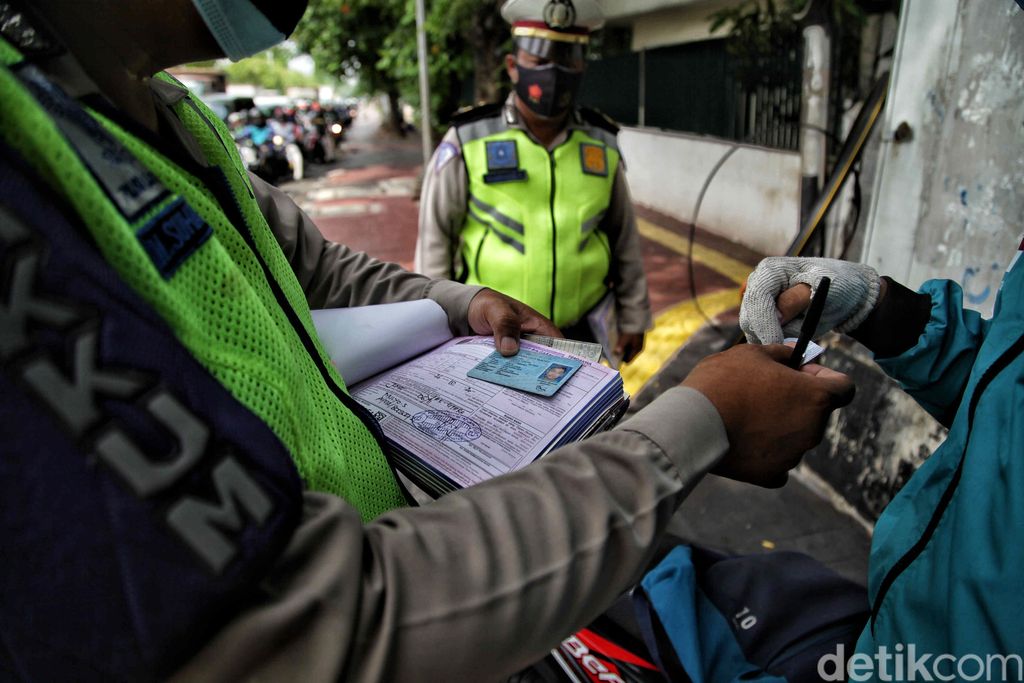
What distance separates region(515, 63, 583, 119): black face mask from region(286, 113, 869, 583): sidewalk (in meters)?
1.61

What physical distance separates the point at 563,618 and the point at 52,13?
2.87 ft

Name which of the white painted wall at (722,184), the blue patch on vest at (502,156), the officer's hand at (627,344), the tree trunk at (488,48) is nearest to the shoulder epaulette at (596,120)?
the blue patch on vest at (502,156)

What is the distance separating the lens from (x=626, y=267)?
2857 millimetres

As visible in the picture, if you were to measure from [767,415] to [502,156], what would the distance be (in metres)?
1.89

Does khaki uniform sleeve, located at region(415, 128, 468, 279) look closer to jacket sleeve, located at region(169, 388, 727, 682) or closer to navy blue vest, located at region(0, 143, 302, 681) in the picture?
jacket sleeve, located at region(169, 388, 727, 682)

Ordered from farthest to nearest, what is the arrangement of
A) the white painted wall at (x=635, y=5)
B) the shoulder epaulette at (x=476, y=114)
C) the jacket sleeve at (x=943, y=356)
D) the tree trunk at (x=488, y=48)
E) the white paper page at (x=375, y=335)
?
the tree trunk at (x=488, y=48) < the white painted wall at (x=635, y=5) < the shoulder epaulette at (x=476, y=114) < the jacket sleeve at (x=943, y=356) < the white paper page at (x=375, y=335)

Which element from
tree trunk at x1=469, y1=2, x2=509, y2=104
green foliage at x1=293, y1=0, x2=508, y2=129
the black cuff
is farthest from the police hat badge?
tree trunk at x1=469, y1=2, x2=509, y2=104

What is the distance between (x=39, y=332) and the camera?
0.52 meters

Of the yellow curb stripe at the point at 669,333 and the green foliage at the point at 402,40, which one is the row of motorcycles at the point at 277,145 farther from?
the yellow curb stripe at the point at 669,333

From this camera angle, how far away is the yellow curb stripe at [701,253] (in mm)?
6258

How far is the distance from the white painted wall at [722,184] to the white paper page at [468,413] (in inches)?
181

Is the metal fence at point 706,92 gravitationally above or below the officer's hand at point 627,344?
above

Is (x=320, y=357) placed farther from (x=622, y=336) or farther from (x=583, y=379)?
(x=622, y=336)

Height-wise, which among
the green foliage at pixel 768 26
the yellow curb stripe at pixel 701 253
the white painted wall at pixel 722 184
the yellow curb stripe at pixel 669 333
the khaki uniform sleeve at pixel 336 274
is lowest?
the yellow curb stripe at pixel 701 253
